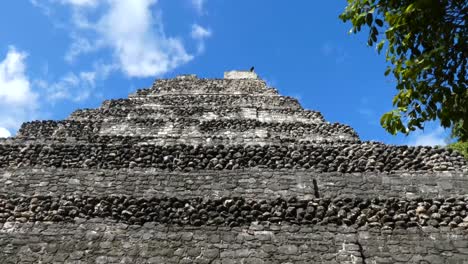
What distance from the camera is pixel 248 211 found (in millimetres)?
7918

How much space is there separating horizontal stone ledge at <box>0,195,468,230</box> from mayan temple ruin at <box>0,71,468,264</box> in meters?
0.02

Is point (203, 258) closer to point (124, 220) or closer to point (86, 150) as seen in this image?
point (124, 220)

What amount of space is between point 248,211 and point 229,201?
0.39m

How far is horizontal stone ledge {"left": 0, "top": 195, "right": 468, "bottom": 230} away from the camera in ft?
25.3

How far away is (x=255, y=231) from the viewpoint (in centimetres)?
754

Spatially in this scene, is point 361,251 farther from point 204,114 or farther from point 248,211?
point 204,114

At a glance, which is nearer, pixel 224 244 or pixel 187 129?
pixel 224 244

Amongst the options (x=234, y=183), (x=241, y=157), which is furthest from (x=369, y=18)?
(x=241, y=157)

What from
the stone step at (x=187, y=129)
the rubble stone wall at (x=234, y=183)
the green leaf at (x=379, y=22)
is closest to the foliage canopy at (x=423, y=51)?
the green leaf at (x=379, y=22)

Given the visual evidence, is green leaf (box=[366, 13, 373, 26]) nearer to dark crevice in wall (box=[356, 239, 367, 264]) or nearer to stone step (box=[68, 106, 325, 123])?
dark crevice in wall (box=[356, 239, 367, 264])

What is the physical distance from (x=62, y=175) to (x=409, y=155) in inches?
281

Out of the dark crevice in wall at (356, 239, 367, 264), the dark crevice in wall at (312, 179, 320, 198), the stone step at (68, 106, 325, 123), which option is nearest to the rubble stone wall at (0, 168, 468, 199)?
the dark crevice in wall at (312, 179, 320, 198)

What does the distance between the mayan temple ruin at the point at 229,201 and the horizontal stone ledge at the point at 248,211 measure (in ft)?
0.06

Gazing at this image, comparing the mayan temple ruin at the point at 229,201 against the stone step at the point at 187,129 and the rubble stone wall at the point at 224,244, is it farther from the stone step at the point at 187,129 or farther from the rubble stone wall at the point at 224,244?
the stone step at the point at 187,129
